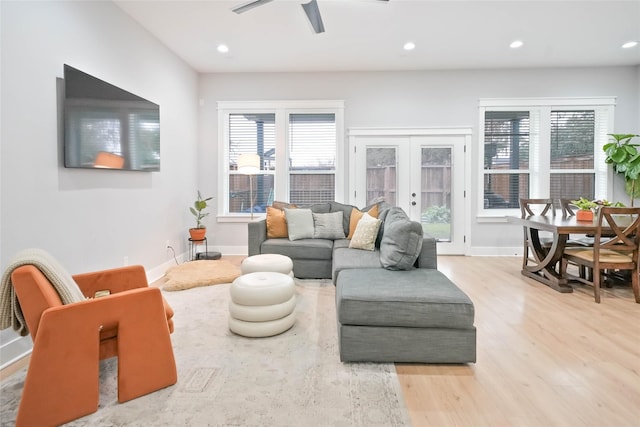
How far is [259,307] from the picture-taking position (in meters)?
2.31

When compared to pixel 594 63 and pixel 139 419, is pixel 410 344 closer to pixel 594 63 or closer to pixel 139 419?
pixel 139 419

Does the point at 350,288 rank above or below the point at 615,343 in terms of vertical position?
above

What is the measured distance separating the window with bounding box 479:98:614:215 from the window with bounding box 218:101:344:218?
8.44ft

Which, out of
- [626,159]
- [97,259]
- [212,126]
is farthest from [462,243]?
[97,259]

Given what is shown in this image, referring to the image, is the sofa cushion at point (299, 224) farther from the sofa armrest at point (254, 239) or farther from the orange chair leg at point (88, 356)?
the orange chair leg at point (88, 356)

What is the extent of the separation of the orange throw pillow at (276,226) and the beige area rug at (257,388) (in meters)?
1.75

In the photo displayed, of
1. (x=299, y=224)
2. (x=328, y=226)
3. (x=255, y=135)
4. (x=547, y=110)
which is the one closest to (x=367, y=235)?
(x=328, y=226)

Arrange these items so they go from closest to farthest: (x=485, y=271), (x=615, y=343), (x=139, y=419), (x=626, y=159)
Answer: (x=139, y=419) → (x=615, y=343) → (x=485, y=271) → (x=626, y=159)

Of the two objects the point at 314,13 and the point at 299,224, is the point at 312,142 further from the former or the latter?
the point at 314,13

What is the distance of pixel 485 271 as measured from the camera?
4293 mm

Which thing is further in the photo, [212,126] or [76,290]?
[212,126]

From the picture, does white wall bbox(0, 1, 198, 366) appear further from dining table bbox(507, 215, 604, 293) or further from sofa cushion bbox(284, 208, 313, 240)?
dining table bbox(507, 215, 604, 293)

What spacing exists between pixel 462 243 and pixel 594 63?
11.6ft

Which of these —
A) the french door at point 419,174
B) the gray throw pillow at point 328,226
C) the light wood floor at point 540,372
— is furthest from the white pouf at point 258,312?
the french door at point 419,174
